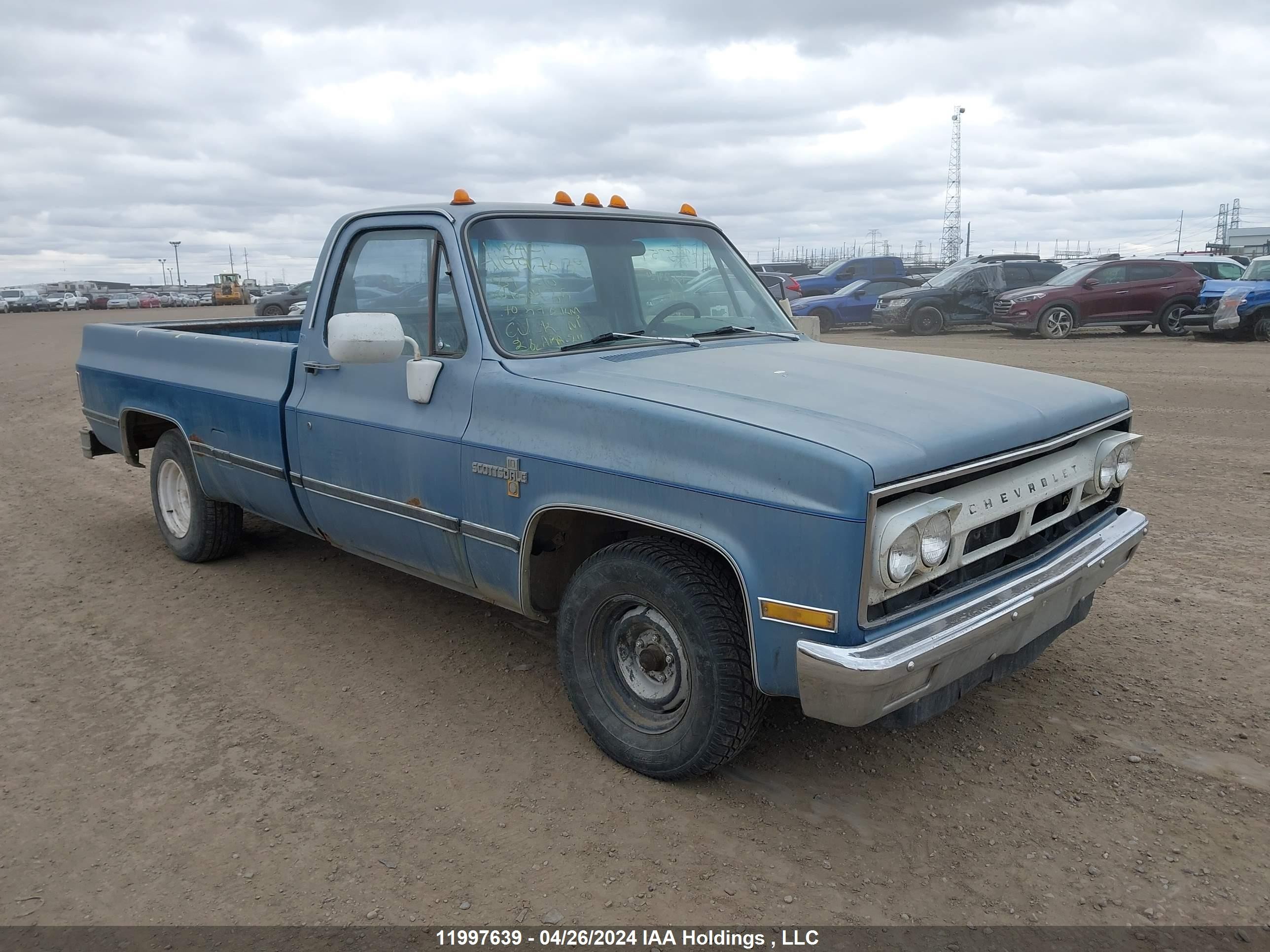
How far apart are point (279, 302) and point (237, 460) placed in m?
25.8

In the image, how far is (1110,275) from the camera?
18297 mm

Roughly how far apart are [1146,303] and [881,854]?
18.2 m

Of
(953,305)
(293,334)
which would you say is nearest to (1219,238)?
(953,305)

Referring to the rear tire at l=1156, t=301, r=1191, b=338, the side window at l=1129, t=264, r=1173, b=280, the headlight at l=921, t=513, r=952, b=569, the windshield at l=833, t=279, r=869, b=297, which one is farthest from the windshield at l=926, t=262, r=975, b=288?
the headlight at l=921, t=513, r=952, b=569

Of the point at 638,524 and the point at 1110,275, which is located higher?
the point at 1110,275

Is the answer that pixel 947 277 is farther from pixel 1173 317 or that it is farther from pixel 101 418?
pixel 101 418

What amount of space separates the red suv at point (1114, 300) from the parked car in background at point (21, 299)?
64.6 meters

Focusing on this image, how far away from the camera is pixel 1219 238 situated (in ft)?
266

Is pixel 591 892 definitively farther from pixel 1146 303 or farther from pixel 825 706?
pixel 1146 303

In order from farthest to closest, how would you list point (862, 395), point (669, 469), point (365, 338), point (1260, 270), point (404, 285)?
point (1260, 270) < point (404, 285) < point (365, 338) < point (862, 395) < point (669, 469)

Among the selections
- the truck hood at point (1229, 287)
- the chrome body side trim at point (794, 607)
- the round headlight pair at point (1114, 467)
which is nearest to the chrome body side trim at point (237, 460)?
the chrome body side trim at point (794, 607)

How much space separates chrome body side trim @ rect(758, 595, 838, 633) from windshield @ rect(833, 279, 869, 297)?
2017cm

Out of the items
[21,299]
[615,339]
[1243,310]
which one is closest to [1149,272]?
[1243,310]

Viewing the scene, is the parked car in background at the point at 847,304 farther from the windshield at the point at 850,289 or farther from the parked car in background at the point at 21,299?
the parked car in background at the point at 21,299
